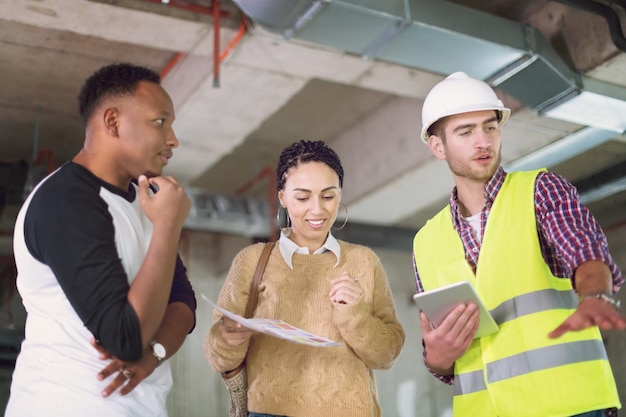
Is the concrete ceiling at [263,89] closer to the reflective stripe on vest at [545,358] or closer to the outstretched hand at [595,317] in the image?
the reflective stripe on vest at [545,358]

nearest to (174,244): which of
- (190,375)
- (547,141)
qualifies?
(547,141)

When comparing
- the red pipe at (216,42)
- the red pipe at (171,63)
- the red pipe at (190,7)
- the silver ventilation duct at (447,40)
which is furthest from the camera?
the red pipe at (171,63)

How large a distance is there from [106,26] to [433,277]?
8.65 feet

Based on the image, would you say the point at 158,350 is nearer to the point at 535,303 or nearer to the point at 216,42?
the point at 535,303

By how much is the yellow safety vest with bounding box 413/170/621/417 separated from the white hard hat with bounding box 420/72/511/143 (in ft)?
0.78

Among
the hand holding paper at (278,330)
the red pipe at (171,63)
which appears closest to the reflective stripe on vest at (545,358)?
the hand holding paper at (278,330)

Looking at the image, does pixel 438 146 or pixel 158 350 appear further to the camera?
pixel 438 146

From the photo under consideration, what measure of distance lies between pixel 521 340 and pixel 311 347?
0.65 meters

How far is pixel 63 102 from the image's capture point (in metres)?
5.81

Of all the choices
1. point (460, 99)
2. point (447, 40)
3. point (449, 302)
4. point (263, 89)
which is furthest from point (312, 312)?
point (263, 89)

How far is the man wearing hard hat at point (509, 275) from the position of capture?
6.26 feet

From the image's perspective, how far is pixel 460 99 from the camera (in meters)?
2.29

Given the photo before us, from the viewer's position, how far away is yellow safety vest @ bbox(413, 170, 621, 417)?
1.93 metres

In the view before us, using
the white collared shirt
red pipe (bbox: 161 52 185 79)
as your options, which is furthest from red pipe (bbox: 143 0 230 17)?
the white collared shirt
